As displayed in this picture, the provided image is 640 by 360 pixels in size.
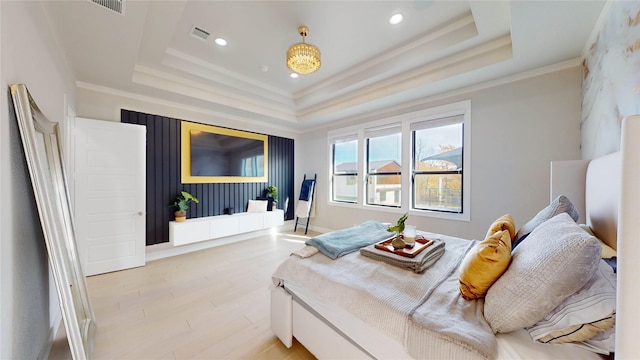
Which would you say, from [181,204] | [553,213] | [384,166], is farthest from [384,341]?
[181,204]

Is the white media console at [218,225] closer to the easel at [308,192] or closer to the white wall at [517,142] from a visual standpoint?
the easel at [308,192]

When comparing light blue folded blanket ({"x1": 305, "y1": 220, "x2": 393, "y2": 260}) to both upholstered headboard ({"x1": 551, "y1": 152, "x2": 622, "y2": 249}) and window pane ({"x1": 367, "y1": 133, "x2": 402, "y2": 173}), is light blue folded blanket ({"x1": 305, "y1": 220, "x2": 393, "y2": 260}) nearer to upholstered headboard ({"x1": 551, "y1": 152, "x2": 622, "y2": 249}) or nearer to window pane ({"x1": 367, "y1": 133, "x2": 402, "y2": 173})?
upholstered headboard ({"x1": 551, "y1": 152, "x2": 622, "y2": 249})

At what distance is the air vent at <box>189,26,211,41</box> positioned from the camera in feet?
8.07

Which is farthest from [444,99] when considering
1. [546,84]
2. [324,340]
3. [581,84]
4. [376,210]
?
[324,340]

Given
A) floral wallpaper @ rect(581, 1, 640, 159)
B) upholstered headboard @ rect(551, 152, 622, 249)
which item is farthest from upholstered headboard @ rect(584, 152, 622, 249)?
floral wallpaper @ rect(581, 1, 640, 159)

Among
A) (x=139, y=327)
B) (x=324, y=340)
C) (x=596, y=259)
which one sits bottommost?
(x=139, y=327)

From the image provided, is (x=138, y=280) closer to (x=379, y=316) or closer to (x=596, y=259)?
(x=379, y=316)

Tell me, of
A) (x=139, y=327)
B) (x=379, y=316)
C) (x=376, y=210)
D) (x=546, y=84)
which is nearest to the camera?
(x=379, y=316)

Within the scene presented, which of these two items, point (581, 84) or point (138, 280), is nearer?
point (581, 84)

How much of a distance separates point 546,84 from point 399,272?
2943mm

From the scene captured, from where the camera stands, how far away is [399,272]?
1501 millimetres

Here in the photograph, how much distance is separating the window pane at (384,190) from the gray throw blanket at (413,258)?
2166 millimetres

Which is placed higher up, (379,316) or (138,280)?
(379,316)

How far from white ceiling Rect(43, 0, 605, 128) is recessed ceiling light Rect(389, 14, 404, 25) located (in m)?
0.05
